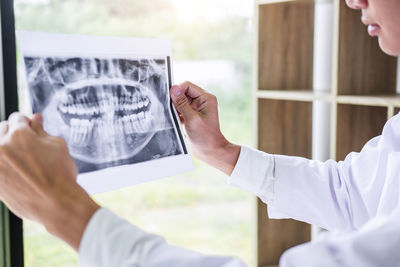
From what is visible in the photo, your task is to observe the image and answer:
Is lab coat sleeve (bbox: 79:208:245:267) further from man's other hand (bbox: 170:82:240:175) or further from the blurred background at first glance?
the blurred background

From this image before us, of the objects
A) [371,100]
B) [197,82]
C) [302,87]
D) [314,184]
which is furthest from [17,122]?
[197,82]

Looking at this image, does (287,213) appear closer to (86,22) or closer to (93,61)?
(93,61)

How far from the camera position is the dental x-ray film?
2.40 feet

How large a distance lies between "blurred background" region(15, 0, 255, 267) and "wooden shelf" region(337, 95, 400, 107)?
242cm

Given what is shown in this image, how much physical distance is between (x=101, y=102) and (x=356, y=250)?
1.55 ft

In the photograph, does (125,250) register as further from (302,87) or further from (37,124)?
(302,87)

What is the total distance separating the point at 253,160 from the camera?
3.38 ft

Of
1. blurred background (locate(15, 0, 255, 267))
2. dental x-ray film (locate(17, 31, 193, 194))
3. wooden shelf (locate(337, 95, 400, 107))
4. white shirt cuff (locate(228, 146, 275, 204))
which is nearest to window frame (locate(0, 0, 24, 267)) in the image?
dental x-ray film (locate(17, 31, 193, 194))

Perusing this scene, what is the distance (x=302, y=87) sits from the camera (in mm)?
1513

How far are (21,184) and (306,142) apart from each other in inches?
43.0

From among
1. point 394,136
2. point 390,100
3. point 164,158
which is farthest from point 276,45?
point 164,158

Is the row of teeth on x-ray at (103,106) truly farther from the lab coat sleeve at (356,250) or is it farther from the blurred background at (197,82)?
the blurred background at (197,82)

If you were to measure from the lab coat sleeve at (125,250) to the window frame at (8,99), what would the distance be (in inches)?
19.1

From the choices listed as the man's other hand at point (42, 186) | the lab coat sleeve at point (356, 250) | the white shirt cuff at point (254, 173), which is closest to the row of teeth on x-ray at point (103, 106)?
the man's other hand at point (42, 186)
